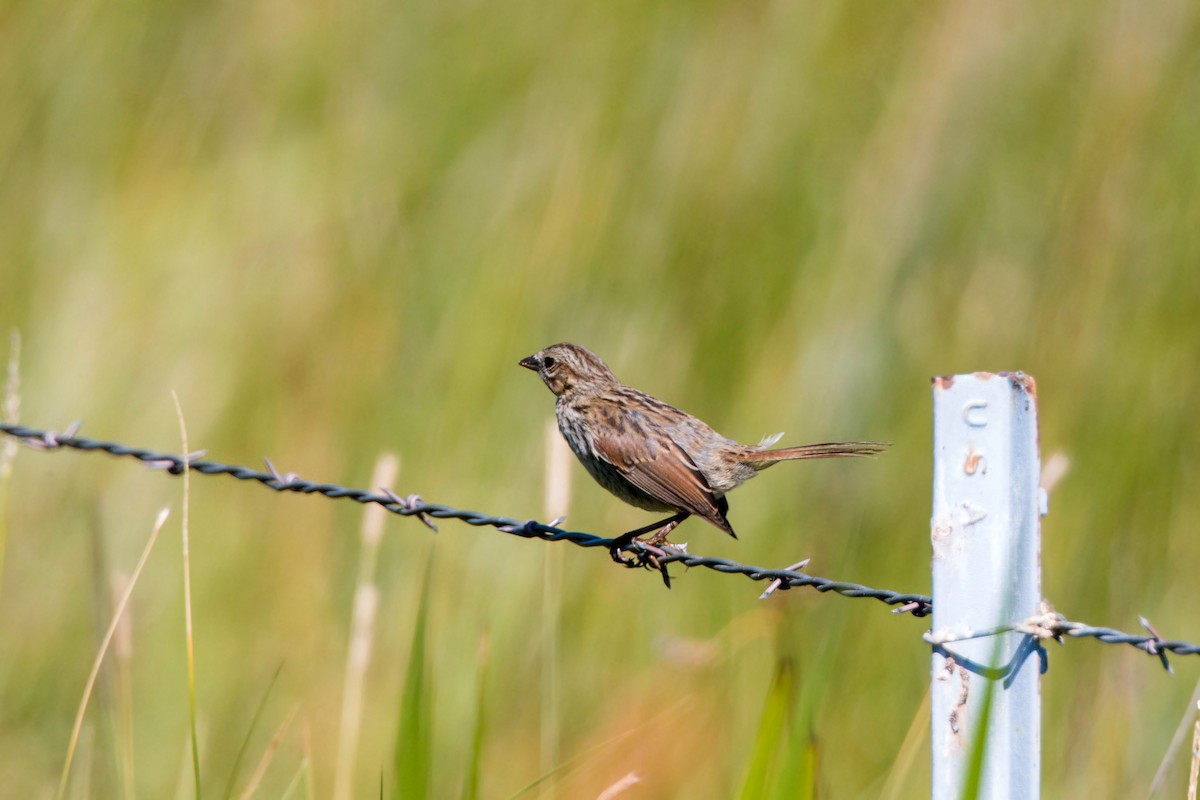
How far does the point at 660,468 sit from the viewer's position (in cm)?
487

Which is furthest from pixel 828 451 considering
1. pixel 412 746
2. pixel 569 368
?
pixel 412 746

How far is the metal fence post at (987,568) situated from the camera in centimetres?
229

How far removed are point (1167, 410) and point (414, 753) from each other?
401cm

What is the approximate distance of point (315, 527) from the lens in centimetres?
559

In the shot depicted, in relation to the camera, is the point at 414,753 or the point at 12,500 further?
the point at 12,500

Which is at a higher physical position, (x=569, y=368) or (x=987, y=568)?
(x=569, y=368)

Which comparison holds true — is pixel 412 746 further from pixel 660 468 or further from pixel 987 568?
pixel 660 468

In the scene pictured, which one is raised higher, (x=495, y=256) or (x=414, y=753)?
(x=495, y=256)

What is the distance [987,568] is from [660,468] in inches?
101

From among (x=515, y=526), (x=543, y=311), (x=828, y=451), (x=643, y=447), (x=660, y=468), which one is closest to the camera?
(x=515, y=526)

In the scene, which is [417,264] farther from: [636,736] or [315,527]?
[636,736]

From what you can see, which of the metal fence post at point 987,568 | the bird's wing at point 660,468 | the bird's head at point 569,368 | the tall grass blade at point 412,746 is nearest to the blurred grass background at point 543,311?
the bird's head at point 569,368

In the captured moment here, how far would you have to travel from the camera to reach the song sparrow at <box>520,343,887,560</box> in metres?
4.82

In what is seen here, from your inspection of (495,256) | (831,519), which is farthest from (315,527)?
(831,519)
